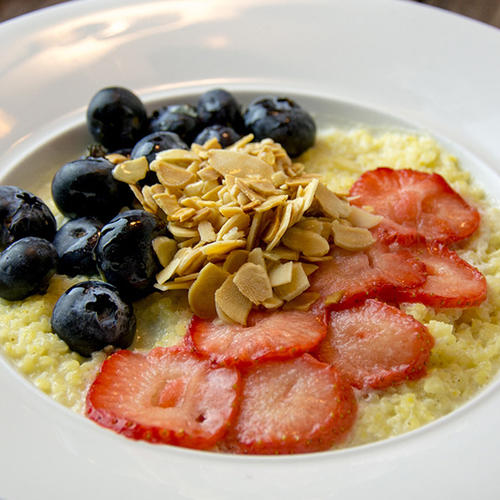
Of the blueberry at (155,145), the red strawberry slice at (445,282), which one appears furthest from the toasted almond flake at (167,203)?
the red strawberry slice at (445,282)

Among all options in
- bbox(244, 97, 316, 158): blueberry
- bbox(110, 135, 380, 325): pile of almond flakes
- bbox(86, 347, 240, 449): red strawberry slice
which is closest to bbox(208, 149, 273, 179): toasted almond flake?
bbox(110, 135, 380, 325): pile of almond flakes

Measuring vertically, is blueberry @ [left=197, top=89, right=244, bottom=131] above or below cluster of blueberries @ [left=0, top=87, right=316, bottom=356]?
above

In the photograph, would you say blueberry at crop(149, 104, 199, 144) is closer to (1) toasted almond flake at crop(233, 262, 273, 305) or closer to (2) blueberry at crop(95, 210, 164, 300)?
(2) blueberry at crop(95, 210, 164, 300)

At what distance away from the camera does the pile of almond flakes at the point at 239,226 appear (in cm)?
172

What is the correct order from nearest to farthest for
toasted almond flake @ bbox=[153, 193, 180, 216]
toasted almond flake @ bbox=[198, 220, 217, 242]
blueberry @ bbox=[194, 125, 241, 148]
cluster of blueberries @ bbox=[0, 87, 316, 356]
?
1. cluster of blueberries @ bbox=[0, 87, 316, 356]
2. toasted almond flake @ bbox=[198, 220, 217, 242]
3. toasted almond flake @ bbox=[153, 193, 180, 216]
4. blueberry @ bbox=[194, 125, 241, 148]

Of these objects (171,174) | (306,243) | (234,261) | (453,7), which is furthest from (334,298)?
(453,7)

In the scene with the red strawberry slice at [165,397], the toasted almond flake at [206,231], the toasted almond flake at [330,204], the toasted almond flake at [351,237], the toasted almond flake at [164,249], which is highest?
the toasted almond flake at [330,204]

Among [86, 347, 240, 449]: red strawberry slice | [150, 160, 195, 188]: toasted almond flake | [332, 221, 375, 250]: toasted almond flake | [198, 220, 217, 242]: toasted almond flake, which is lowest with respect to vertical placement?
[86, 347, 240, 449]: red strawberry slice

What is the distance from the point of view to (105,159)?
2092 millimetres

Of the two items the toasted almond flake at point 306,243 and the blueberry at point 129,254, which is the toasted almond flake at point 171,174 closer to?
the blueberry at point 129,254

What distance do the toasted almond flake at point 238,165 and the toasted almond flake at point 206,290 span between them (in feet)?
1.16

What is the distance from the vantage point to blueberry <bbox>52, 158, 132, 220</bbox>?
2.00 m

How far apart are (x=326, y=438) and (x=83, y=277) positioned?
89 centimetres

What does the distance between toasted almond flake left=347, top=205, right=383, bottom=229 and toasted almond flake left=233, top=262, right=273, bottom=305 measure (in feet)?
1.30
